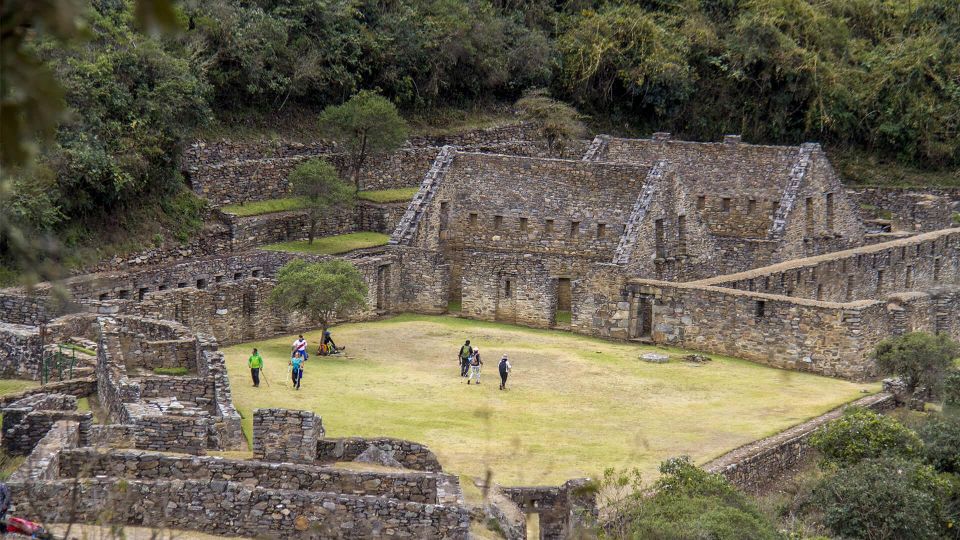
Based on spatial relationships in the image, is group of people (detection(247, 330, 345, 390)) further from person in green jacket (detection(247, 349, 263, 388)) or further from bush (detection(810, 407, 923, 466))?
bush (detection(810, 407, 923, 466))

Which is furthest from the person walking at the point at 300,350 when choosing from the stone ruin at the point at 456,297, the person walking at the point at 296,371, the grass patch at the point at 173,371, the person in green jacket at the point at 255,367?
the grass patch at the point at 173,371

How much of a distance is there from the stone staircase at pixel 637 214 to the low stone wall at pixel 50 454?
60.2 feet

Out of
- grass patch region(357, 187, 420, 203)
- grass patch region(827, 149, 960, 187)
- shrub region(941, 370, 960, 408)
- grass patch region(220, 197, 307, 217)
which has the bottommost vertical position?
shrub region(941, 370, 960, 408)

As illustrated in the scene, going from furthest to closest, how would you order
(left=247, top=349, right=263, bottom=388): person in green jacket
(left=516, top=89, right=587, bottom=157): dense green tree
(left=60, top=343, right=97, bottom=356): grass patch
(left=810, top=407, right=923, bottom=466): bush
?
(left=516, top=89, right=587, bottom=157): dense green tree, (left=247, top=349, right=263, bottom=388): person in green jacket, (left=60, top=343, right=97, bottom=356): grass patch, (left=810, top=407, right=923, bottom=466): bush

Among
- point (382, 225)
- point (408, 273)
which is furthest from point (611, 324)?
point (382, 225)

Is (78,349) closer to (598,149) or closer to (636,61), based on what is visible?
(598,149)

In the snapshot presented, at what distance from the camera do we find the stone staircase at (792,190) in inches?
1524

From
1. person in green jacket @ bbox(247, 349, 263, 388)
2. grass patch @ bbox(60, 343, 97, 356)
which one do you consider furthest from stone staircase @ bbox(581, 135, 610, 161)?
grass patch @ bbox(60, 343, 97, 356)

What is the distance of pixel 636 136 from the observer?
51.7m

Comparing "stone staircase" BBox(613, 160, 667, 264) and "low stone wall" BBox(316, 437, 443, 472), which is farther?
"stone staircase" BBox(613, 160, 667, 264)

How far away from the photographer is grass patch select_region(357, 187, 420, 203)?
140 ft

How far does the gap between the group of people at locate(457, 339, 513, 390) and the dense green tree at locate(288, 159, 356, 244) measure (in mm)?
11624

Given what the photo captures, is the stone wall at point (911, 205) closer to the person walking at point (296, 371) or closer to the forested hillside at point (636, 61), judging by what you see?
the forested hillside at point (636, 61)

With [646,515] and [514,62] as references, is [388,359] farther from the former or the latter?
[514,62]
